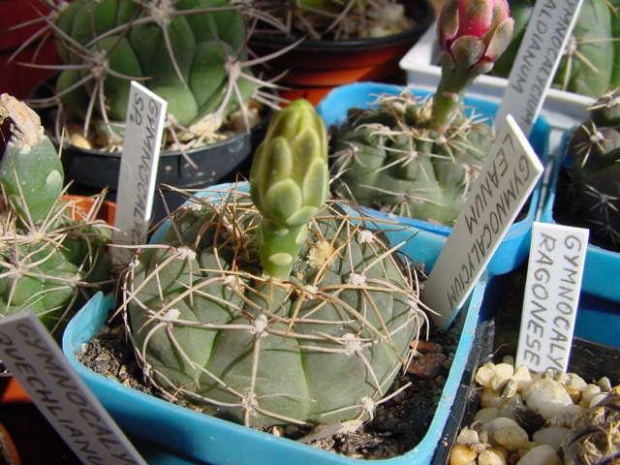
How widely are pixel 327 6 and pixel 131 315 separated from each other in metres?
1.00

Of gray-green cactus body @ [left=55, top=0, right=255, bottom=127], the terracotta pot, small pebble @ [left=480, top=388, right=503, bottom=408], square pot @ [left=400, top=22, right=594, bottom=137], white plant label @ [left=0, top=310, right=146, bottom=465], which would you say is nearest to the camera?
white plant label @ [left=0, top=310, right=146, bottom=465]

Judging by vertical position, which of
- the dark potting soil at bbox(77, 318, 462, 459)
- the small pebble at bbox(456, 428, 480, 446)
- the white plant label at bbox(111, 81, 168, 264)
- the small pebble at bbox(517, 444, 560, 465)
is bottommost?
the small pebble at bbox(456, 428, 480, 446)

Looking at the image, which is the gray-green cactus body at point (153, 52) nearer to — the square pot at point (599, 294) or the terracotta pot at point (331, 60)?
the terracotta pot at point (331, 60)

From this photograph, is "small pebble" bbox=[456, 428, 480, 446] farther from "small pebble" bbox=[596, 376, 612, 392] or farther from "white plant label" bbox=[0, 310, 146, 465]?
"white plant label" bbox=[0, 310, 146, 465]

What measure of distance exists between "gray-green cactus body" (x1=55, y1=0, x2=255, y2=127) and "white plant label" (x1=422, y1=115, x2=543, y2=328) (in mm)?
489

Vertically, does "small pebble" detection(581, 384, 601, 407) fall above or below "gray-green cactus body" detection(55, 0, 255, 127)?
below

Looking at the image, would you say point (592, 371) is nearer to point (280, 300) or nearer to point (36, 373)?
point (280, 300)

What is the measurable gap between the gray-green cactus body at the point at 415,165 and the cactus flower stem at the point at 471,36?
11 centimetres

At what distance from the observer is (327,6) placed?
60.1 inches

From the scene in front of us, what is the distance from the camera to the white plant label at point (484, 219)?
669 mm

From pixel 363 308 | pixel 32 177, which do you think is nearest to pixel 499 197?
pixel 363 308

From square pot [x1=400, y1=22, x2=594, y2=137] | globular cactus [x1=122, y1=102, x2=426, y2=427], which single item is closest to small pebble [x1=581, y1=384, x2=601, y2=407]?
globular cactus [x1=122, y1=102, x2=426, y2=427]

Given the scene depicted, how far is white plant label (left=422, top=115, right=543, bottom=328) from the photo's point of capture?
0.67 meters

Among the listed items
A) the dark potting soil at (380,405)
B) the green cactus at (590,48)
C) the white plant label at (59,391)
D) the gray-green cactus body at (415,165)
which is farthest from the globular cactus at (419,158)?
the white plant label at (59,391)
